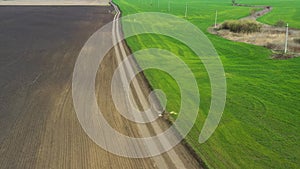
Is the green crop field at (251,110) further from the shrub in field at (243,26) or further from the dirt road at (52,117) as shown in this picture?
the shrub in field at (243,26)

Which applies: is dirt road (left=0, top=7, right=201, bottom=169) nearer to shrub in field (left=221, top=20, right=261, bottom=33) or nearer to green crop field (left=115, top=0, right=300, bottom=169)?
green crop field (left=115, top=0, right=300, bottom=169)

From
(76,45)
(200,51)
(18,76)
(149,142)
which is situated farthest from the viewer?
(76,45)

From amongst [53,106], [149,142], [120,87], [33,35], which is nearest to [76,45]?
[33,35]

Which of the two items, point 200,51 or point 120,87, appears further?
point 200,51

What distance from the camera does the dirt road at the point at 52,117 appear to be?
866 centimetres

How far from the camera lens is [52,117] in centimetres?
1125

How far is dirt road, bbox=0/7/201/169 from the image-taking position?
8.66 m

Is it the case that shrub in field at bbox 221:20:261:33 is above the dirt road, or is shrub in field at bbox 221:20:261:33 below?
above

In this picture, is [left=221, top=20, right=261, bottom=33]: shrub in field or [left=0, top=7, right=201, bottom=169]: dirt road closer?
[left=0, top=7, right=201, bottom=169]: dirt road

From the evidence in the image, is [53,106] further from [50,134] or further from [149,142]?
[149,142]

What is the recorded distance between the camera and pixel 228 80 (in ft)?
48.3

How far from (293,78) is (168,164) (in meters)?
8.25

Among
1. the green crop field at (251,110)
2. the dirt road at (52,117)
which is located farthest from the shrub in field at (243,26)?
the dirt road at (52,117)

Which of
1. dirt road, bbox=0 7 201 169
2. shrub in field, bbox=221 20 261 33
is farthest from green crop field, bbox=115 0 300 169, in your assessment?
Result: shrub in field, bbox=221 20 261 33
